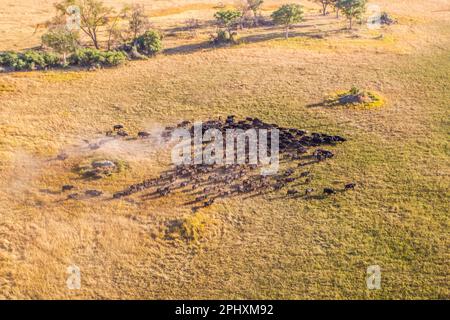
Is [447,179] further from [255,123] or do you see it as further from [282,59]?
[282,59]

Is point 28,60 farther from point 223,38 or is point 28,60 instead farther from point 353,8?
point 353,8

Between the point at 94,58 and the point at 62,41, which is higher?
the point at 62,41

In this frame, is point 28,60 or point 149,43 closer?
point 28,60

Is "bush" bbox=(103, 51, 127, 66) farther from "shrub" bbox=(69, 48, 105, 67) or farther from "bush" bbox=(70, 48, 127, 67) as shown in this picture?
"shrub" bbox=(69, 48, 105, 67)

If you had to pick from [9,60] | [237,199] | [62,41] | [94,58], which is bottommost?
[237,199]

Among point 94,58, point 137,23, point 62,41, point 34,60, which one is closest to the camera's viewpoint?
point 34,60

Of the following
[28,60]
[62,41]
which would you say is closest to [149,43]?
[62,41]

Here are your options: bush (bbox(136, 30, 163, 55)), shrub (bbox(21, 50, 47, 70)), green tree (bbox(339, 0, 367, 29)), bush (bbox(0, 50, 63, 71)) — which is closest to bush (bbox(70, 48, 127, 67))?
bush (bbox(0, 50, 63, 71))

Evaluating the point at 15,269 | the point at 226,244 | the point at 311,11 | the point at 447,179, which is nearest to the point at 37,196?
the point at 15,269
